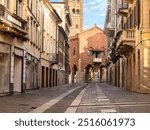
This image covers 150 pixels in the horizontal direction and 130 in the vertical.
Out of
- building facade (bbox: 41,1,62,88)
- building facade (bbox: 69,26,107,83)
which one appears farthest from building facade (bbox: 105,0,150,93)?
A: building facade (bbox: 41,1,62,88)

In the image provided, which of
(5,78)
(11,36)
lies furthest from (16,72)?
(5,78)

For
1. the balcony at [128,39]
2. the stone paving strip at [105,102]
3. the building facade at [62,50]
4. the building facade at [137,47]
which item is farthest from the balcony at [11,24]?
the building facade at [62,50]

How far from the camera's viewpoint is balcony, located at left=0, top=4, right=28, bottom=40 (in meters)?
12.3

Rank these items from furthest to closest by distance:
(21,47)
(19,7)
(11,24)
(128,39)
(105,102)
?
1. (128,39)
2. (21,47)
3. (19,7)
4. (11,24)
5. (105,102)

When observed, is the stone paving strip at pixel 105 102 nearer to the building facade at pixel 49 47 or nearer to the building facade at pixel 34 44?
the building facade at pixel 34 44

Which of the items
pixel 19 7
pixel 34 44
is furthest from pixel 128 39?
pixel 19 7

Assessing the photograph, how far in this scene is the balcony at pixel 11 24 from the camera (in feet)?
40.4

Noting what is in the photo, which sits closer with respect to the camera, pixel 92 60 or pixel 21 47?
pixel 92 60

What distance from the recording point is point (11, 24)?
42.8 feet

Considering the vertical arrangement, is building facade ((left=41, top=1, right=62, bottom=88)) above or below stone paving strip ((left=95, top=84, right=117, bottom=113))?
above

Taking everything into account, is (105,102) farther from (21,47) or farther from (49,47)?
(49,47)

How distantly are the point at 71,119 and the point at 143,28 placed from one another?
11.0 metres

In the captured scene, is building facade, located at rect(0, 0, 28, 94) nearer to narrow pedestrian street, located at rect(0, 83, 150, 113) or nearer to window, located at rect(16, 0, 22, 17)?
window, located at rect(16, 0, 22, 17)

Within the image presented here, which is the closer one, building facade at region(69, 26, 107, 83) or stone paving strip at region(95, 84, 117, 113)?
stone paving strip at region(95, 84, 117, 113)
